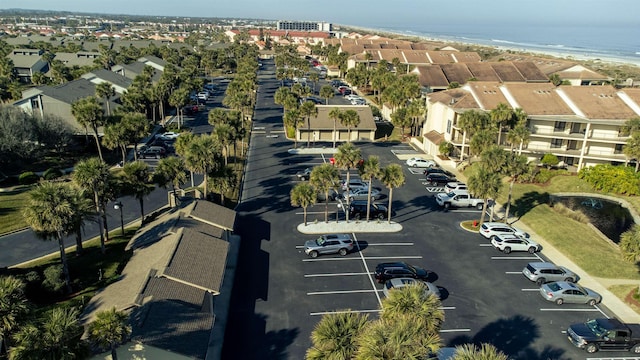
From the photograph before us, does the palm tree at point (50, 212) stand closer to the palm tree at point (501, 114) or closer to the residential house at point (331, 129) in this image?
the residential house at point (331, 129)

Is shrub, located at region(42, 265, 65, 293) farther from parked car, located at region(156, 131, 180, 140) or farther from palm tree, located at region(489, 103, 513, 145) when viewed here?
palm tree, located at region(489, 103, 513, 145)

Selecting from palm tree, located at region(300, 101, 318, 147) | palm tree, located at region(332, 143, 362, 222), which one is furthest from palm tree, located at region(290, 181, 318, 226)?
palm tree, located at region(300, 101, 318, 147)

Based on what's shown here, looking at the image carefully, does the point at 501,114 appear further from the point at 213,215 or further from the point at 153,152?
the point at 153,152

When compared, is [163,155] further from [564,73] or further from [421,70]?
[564,73]

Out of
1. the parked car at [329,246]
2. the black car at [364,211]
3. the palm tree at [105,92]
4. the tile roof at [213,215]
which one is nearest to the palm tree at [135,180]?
the tile roof at [213,215]

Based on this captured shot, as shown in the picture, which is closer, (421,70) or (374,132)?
(374,132)

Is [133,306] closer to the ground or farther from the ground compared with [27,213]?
closer to the ground

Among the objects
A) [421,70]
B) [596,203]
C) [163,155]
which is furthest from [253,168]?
[421,70]

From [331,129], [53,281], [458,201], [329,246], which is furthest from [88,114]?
[458,201]
